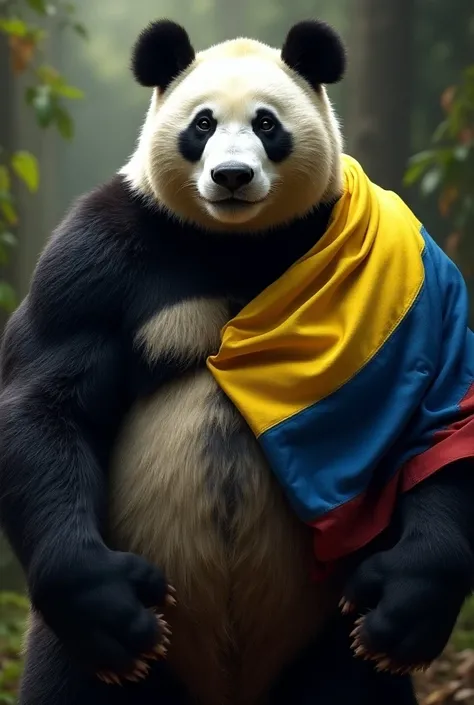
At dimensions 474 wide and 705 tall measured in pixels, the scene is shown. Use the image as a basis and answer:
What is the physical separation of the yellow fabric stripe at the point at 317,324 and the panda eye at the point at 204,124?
13.7 inches

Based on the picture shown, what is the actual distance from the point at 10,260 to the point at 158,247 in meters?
3.22

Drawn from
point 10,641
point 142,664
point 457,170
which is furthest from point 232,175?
point 10,641

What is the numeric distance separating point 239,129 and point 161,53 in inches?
13.0

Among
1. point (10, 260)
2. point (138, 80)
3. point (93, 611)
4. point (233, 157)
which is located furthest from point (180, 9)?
point (93, 611)

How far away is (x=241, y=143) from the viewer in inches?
93.1

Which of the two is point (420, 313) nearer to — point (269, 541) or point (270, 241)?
A: point (270, 241)

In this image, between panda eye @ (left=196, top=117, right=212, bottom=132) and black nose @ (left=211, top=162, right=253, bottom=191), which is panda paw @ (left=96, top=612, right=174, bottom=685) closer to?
black nose @ (left=211, top=162, right=253, bottom=191)

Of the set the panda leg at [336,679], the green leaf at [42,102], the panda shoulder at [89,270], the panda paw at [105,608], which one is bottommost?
the panda leg at [336,679]

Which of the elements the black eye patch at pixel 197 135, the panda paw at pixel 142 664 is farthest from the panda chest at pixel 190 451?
the black eye patch at pixel 197 135

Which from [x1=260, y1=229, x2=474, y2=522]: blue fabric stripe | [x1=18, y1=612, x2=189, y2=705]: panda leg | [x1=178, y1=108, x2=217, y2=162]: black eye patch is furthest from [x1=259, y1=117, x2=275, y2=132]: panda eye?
[x1=18, y1=612, x2=189, y2=705]: panda leg

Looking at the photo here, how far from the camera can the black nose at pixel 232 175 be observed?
229 cm

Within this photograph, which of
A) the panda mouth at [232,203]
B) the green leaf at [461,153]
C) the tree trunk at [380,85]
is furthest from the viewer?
the tree trunk at [380,85]

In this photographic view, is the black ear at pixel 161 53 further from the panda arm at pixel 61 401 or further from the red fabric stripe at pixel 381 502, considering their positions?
the red fabric stripe at pixel 381 502

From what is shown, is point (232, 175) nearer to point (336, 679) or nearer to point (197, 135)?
point (197, 135)
